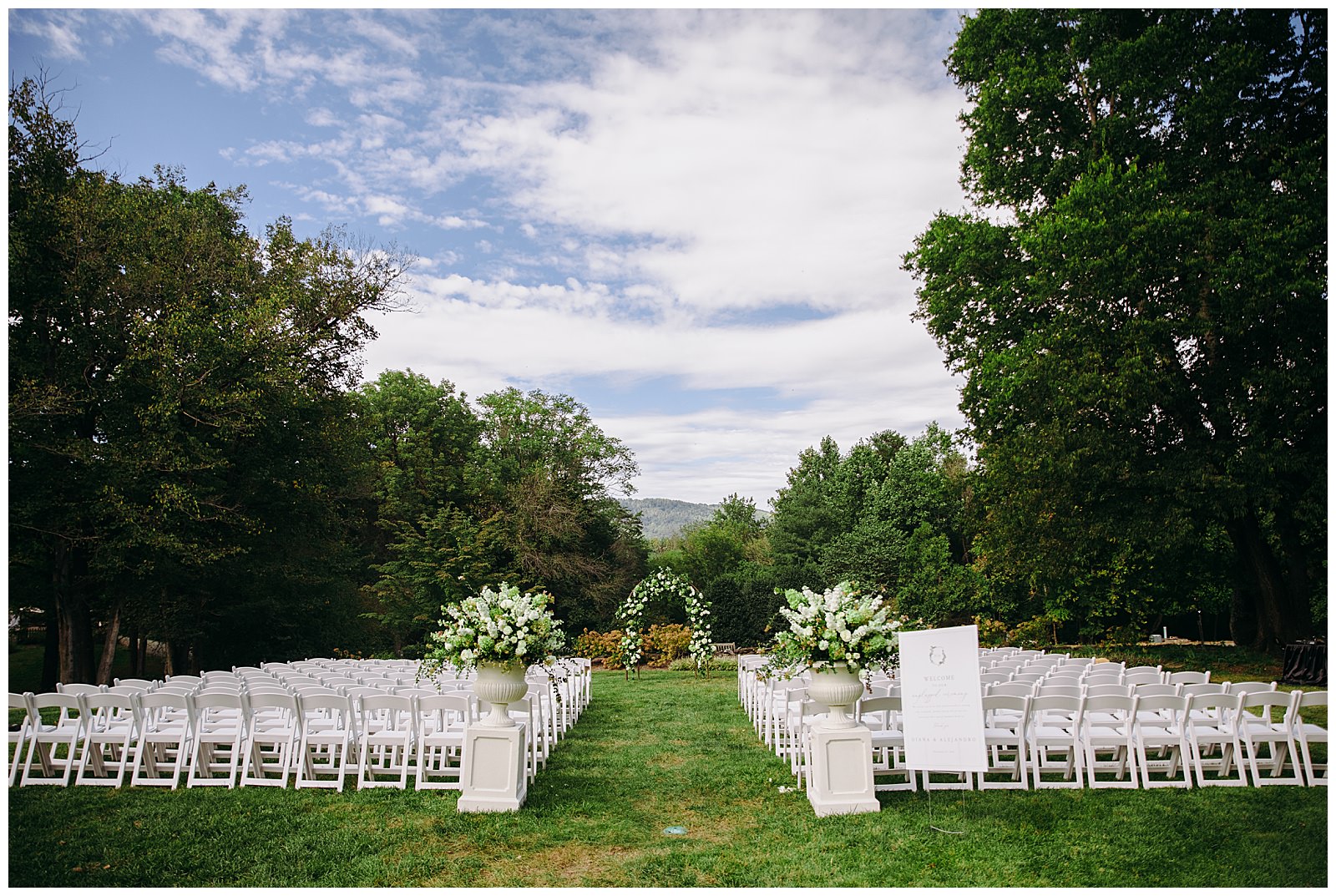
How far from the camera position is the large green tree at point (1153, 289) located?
13047 mm

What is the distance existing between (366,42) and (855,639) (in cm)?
1139

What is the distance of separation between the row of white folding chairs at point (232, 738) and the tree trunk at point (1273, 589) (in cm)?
1425

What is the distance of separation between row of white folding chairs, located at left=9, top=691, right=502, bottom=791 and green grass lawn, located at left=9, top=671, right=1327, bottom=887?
0.22m

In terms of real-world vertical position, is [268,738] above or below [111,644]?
below

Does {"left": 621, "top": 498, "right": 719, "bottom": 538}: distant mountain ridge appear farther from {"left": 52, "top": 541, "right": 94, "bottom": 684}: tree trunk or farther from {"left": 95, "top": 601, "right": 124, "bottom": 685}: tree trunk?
{"left": 52, "top": 541, "right": 94, "bottom": 684}: tree trunk

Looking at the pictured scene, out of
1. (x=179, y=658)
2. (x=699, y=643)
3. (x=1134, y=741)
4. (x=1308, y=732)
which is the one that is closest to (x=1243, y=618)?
(x=699, y=643)

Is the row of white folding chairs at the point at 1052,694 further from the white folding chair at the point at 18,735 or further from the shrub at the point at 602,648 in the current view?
the shrub at the point at 602,648

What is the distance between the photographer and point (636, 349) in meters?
27.9

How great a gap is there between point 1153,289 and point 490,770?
1411 cm

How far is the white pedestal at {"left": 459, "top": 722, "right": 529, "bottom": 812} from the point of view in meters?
6.19

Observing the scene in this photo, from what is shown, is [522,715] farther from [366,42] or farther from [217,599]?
[217,599]

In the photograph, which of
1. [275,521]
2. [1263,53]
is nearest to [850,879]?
[275,521]

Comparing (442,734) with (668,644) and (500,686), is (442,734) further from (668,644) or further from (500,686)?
(668,644)

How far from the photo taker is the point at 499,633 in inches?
255
